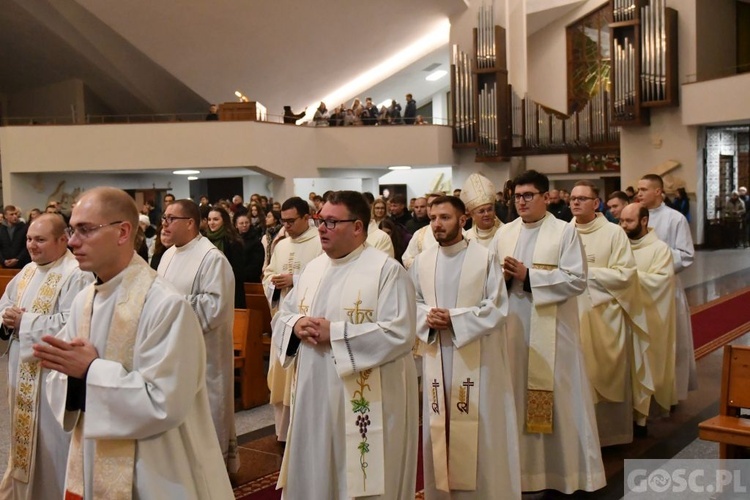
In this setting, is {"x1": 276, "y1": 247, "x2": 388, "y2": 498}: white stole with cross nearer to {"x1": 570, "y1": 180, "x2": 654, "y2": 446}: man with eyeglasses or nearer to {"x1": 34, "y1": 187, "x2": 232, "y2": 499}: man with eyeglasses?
{"x1": 34, "y1": 187, "x2": 232, "y2": 499}: man with eyeglasses

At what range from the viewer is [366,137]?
2131 cm

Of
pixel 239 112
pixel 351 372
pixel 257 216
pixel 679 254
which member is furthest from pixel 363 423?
pixel 239 112

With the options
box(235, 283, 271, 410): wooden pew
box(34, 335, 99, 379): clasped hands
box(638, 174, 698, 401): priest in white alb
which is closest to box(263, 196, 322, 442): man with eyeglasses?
box(235, 283, 271, 410): wooden pew

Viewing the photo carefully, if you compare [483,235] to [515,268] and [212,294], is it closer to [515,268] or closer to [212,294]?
[515,268]

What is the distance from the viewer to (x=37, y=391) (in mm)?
4281

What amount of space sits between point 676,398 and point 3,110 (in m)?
22.8

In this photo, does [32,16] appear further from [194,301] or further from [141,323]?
[141,323]

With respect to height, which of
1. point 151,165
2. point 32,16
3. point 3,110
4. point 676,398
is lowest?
point 676,398

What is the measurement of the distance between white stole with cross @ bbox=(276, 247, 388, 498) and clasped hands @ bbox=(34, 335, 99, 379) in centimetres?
130

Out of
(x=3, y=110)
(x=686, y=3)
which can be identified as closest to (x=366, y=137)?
(x=686, y=3)

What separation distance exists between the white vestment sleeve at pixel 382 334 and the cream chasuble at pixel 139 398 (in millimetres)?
908

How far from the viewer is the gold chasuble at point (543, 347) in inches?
193

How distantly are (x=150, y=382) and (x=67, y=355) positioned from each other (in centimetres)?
26

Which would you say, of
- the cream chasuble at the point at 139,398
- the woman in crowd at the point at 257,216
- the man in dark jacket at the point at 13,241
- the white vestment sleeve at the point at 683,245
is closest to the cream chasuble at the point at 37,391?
the cream chasuble at the point at 139,398
